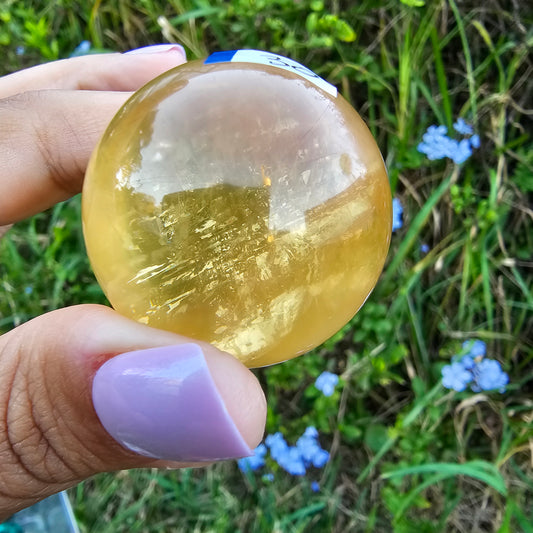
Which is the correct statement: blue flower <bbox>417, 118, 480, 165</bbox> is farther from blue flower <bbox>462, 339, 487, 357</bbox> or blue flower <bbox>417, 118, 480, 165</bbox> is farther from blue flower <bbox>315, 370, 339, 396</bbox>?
blue flower <bbox>315, 370, 339, 396</bbox>

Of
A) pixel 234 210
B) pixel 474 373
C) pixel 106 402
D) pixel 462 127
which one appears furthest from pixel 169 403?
pixel 462 127

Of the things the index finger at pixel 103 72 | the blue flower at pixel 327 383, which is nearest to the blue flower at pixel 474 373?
the blue flower at pixel 327 383

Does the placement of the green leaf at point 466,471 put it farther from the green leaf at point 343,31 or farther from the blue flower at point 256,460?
the green leaf at point 343,31

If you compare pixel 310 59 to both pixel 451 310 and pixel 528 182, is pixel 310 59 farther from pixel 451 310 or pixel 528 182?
pixel 451 310

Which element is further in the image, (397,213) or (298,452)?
(397,213)

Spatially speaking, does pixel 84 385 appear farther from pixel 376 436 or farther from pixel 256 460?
pixel 376 436
